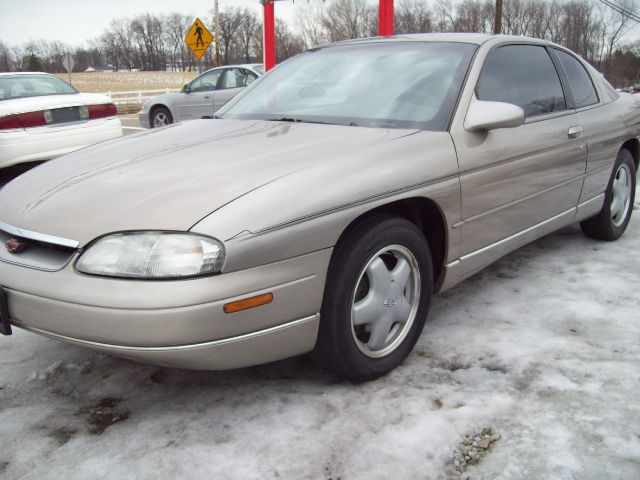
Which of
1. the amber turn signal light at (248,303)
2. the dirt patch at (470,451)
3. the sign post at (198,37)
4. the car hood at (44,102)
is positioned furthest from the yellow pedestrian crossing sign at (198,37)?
the dirt patch at (470,451)

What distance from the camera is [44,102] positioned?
6.29m

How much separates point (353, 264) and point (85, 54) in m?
94.8

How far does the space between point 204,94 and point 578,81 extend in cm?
861

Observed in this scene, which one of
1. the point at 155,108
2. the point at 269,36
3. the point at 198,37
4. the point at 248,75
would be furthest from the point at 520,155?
the point at 198,37

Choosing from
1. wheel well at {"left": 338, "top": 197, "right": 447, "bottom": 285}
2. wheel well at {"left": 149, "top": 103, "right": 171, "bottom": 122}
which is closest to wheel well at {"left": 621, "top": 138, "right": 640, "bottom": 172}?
wheel well at {"left": 338, "top": 197, "right": 447, "bottom": 285}

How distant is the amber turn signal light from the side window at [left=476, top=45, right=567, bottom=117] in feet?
5.27

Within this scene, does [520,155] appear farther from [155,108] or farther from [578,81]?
[155,108]

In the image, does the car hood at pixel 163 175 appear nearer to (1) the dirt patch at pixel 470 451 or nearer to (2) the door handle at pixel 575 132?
(1) the dirt patch at pixel 470 451

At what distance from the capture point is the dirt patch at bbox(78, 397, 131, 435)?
2223 millimetres

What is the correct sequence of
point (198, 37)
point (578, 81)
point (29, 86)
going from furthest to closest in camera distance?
point (198, 37), point (29, 86), point (578, 81)

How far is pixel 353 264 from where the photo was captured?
7.41 ft

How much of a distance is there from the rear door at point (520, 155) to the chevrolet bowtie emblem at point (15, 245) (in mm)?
1820

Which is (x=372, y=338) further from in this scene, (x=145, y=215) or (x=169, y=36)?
(x=169, y=36)

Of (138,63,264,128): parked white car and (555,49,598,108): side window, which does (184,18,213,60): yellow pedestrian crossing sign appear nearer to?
(138,63,264,128): parked white car
